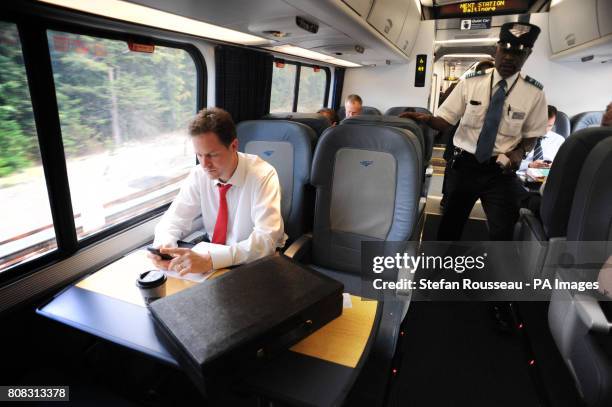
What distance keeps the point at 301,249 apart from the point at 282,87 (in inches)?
128

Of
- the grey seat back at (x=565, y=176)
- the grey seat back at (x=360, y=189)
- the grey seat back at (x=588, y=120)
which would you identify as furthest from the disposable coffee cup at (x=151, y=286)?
the grey seat back at (x=588, y=120)

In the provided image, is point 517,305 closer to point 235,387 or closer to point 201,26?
point 235,387

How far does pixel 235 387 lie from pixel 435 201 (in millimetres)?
4117

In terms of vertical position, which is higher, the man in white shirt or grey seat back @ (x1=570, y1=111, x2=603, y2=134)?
grey seat back @ (x1=570, y1=111, x2=603, y2=134)

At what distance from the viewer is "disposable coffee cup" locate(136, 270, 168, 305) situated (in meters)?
1.31

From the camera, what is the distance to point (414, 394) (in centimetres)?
208

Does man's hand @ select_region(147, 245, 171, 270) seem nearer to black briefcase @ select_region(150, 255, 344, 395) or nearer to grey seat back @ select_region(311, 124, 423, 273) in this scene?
black briefcase @ select_region(150, 255, 344, 395)

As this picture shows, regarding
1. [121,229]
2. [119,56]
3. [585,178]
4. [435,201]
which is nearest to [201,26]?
[119,56]

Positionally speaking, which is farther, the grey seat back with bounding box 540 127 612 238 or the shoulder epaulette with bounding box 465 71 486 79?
the shoulder epaulette with bounding box 465 71 486 79

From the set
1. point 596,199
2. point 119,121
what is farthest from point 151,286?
point 596,199

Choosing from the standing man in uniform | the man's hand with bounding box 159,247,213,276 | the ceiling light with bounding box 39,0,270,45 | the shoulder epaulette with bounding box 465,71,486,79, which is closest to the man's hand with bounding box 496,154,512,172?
the standing man in uniform

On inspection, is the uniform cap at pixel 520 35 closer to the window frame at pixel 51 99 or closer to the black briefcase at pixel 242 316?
the black briefcase at pixel 242 316

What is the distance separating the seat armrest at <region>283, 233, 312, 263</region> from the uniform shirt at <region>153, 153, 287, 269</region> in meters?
0.10

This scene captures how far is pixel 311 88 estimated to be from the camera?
575cm
